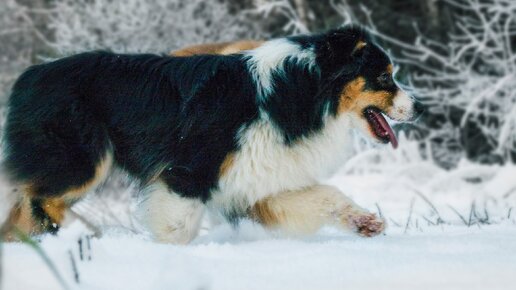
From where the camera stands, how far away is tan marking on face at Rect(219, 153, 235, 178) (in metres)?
4.28

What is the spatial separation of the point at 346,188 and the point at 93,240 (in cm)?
741

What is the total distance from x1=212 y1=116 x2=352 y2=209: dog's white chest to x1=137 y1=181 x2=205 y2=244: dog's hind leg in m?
0.16

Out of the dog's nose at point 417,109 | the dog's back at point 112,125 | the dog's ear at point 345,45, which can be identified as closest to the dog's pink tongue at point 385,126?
the dog's nose at point 417,109

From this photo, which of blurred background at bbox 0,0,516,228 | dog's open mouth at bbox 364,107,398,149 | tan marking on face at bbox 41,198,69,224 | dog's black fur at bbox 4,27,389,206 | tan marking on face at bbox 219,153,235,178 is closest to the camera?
tan marking on face at bbox 219,153,235,178

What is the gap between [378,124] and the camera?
15.1 feet

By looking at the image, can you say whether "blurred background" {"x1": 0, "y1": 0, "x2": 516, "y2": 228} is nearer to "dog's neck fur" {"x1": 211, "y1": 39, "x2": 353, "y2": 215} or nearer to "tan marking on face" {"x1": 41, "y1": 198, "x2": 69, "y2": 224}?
"dog's neck fur" {"x1": 211, "y1": 39, "x2": 353, "y2": 215}

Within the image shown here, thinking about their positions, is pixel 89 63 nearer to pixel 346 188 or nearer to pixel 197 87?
pixel 197 87

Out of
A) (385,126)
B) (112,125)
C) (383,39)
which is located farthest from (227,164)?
(383,39)

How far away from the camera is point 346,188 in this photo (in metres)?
10.2

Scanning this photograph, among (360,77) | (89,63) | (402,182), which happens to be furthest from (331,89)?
(402,182)

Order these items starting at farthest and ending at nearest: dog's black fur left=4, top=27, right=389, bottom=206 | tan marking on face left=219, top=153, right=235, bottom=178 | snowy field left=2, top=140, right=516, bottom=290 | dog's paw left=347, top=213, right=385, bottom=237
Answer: dog's black fur left=4, top=27, right=389, bottom=206 < tan marking on face left=219, top=153, right=235, bottom=178 < dog's paw left=347, top=213, right=385, bottom=237 < snowy field left=2, top=140, right=516, bottom=290

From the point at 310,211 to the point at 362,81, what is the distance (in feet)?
2.74

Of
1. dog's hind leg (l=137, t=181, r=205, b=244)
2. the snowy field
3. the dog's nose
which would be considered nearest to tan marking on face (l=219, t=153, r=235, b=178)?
dog's hind leg (l=137, t=181, r=205, b=244)

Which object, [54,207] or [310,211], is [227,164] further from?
[54,207]
